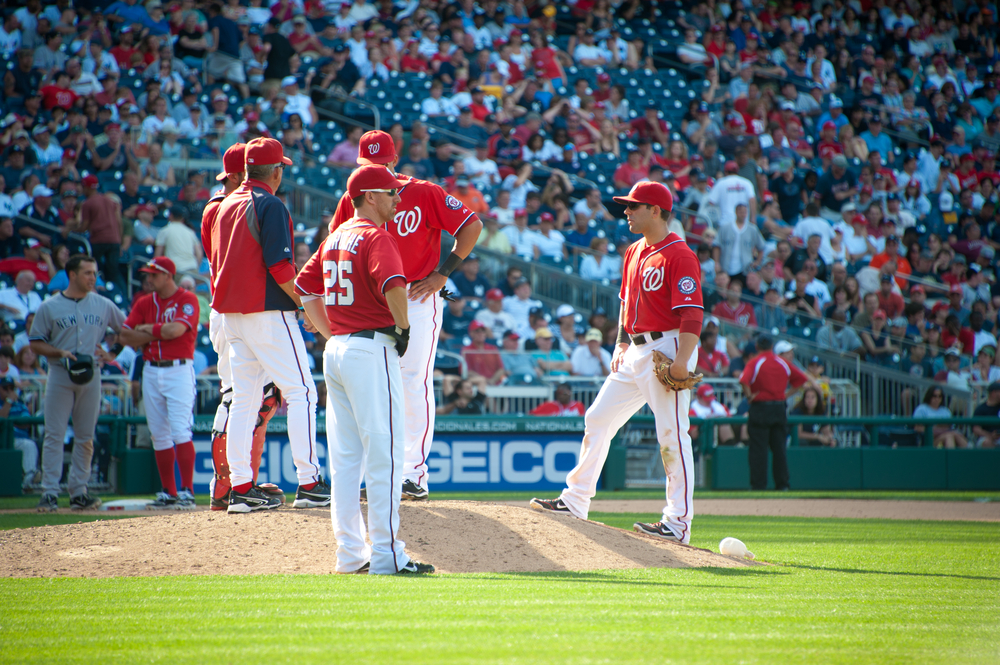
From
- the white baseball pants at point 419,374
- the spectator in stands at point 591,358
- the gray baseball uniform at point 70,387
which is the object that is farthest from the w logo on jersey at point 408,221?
the spectator in stands at point 591,358

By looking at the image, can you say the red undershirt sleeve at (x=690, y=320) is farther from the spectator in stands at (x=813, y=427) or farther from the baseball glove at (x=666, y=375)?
the spectator in stands at (x=813, y=427)

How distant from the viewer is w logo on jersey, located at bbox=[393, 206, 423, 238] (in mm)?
6547

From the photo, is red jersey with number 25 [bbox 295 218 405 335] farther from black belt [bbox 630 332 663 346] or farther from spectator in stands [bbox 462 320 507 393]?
spectator in stands [bbox 462 320 507 393]

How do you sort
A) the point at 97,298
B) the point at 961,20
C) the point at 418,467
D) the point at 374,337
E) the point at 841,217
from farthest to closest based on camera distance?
the point at 961,20 → the point at 841,217 → the point at 97,298 → the point at 418,467 → the point at 374,337

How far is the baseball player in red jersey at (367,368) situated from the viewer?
5.12m

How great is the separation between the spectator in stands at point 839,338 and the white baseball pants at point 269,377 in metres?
11.2

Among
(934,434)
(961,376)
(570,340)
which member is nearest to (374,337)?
(570,340)

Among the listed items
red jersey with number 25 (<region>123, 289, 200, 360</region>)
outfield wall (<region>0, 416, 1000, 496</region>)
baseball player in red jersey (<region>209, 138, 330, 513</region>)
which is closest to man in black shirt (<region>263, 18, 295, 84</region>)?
outfield wall (<region>0, 416, 1000, 496</region>)

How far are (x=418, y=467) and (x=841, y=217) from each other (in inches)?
620

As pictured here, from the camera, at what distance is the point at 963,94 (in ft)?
79.8

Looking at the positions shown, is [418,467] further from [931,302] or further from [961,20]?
[961,20]

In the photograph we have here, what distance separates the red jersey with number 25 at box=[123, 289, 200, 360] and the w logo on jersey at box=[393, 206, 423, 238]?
3.22 metres

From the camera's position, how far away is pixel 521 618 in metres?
4.16

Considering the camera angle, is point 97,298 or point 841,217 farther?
point 841,217
